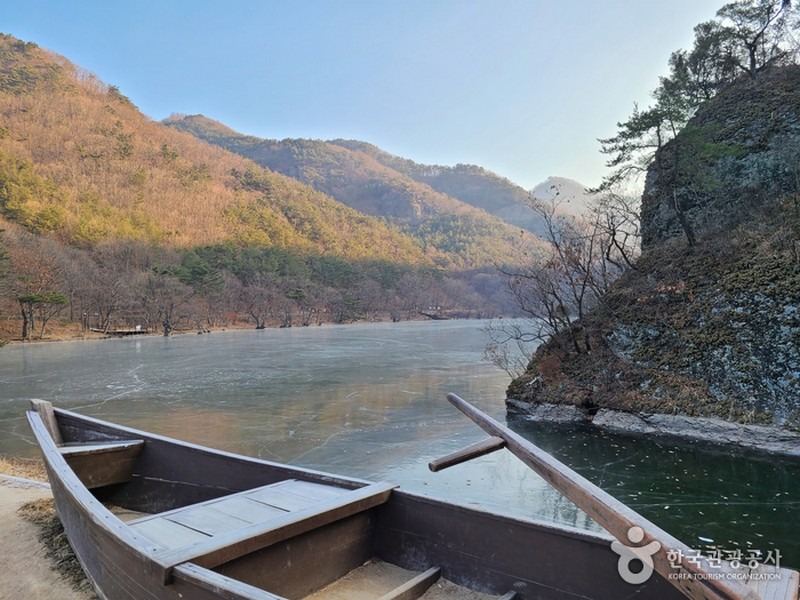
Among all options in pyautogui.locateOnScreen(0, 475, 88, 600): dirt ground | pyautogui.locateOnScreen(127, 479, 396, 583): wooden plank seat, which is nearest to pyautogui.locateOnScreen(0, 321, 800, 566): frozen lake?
pyautogui.locateOnScreen(127, 479, 396, 583): wooden plank seat

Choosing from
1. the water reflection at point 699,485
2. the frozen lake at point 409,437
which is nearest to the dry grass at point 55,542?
the frozen lake at point 409,437

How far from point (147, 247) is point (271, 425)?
46357 millimetres

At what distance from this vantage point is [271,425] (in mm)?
10000

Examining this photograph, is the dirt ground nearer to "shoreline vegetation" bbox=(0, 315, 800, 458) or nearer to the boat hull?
the boat hull

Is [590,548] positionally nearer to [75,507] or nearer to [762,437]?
[75,507]

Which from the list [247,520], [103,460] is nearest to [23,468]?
[103,460]

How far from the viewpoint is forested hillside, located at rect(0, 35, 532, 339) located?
40.0 meters

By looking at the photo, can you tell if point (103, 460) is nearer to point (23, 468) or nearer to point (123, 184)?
point (23, 468)

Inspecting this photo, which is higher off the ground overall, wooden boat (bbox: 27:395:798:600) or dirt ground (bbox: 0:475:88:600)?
wooden boat (bbox: 27:395:798:600)

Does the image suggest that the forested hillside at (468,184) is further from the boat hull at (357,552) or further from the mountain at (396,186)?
the boat hull at (357,552)

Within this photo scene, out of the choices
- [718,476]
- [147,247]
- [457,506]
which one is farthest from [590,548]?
[147,247]

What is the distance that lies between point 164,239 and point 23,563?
59224mm

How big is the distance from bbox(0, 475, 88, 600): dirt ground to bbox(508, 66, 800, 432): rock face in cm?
927

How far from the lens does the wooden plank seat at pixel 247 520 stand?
240 cm
